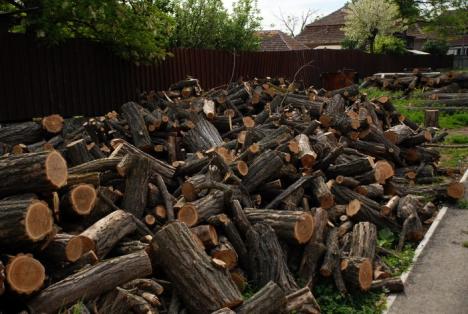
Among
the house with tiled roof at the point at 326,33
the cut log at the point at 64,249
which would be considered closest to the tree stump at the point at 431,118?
the cut log at the point at 64,249

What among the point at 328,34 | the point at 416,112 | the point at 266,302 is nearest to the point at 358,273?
the point at 266,302

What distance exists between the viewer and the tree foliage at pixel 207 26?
20234 mm

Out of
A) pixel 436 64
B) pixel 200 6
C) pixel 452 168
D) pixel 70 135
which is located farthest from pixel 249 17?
pixel 436 64

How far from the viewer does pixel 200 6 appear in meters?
20.5

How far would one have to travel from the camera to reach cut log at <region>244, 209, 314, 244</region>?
20.0 feet

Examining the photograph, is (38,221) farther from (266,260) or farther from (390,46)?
(390,46)

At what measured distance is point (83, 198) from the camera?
205 inches

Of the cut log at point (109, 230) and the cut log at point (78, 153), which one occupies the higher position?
the cut log at point (78, 153)

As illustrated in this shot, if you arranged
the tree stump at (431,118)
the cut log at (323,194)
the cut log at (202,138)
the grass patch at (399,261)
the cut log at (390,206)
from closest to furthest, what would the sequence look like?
the grass patch at (399,261) < the cut log at (323,194) < the cut log at (390,206) < the cut log at (202,138) < the tree stump at (431,118)

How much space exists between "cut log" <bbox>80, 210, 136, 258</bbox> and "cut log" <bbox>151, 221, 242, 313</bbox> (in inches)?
17.3

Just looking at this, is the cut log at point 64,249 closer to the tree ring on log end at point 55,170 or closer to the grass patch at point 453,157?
the tree ring on log end at point 55,170

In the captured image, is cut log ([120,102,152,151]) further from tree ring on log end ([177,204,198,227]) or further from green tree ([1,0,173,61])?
tree ring on log end ([177,204,198,227])

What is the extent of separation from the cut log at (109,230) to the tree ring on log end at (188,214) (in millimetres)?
609

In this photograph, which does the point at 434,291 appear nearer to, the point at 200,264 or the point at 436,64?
the point at 200,264
